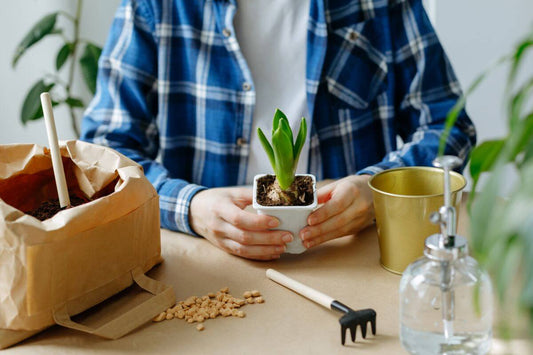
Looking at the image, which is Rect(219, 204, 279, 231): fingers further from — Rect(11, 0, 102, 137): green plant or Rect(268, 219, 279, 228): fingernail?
Rect(11, 0, 102, 137): green plant

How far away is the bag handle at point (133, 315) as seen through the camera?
2.52ft

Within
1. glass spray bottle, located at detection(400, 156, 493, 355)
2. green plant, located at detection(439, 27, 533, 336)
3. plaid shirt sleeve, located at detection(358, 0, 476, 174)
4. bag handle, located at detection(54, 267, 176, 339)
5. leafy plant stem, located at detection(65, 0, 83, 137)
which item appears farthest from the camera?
leafy plant stem, located at detection(65, 0, 83, 137)

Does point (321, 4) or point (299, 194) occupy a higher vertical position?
point (321, 4)

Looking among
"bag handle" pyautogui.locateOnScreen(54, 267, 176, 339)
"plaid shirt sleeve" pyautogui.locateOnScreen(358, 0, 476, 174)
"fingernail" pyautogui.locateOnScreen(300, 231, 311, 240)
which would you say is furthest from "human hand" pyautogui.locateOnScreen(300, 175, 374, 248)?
"plaid shirt sleeve" pyautogui.locateOnScreen(358, 0, 476, 174)

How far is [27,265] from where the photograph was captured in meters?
0.73

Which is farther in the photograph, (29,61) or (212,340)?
(29,61)

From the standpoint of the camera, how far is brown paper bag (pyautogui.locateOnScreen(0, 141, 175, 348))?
741 millimetres

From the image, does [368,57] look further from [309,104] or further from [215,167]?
[215,167]

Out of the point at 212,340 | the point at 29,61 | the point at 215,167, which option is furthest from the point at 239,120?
the point at 29,61

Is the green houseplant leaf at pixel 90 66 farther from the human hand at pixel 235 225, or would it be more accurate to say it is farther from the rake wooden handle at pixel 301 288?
the rake wooden handle at pixel 301 288

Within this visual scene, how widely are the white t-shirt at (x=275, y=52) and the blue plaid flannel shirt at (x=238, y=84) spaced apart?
36 mm

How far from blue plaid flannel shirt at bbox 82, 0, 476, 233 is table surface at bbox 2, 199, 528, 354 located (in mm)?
433

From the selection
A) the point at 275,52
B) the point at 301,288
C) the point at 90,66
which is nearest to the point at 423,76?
the point at 275,52

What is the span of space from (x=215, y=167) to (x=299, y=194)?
1.91ft
